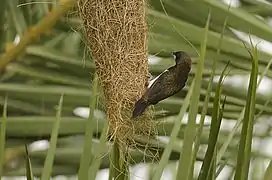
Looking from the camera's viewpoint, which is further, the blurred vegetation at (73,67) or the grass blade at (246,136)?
the blurred vegetation at (73,67)

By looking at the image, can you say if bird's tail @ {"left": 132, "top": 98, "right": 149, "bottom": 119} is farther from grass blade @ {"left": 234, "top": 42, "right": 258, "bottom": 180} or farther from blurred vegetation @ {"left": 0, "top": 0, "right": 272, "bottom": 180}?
blurred vegetation @ {"left": 0, "top": 0, "right": 272, "bottom": 180}

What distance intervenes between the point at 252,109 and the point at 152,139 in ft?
0.51

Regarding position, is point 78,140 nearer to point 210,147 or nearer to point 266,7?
point 266,7

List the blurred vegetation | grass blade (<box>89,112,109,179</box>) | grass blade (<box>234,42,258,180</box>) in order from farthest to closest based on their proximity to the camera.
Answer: the blurred vegetation → grass blade (<box>89,112,109,179</box>) → grass blade (<box>234,42,258,180</box>)

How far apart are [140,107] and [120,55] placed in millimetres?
50

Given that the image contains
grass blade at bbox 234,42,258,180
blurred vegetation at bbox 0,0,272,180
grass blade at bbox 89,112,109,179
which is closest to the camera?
grass blade at bbox 234,42,258,180

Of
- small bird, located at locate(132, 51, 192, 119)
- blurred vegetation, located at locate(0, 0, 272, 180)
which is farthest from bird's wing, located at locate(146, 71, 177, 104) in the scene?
blurred vegetation, located at locate(0, 0, 272, 180)

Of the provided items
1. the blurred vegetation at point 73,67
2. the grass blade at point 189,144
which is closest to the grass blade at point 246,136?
the grass blade at point 189,144

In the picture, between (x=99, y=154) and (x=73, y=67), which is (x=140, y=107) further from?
(x=73, y=67)

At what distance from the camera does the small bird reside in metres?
0.54

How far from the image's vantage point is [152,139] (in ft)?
2.04

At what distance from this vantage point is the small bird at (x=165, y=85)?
540 millimetres

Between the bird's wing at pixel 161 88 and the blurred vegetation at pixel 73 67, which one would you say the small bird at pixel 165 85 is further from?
the blurred vegetation at pixel 73 67

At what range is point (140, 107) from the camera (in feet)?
1.78
